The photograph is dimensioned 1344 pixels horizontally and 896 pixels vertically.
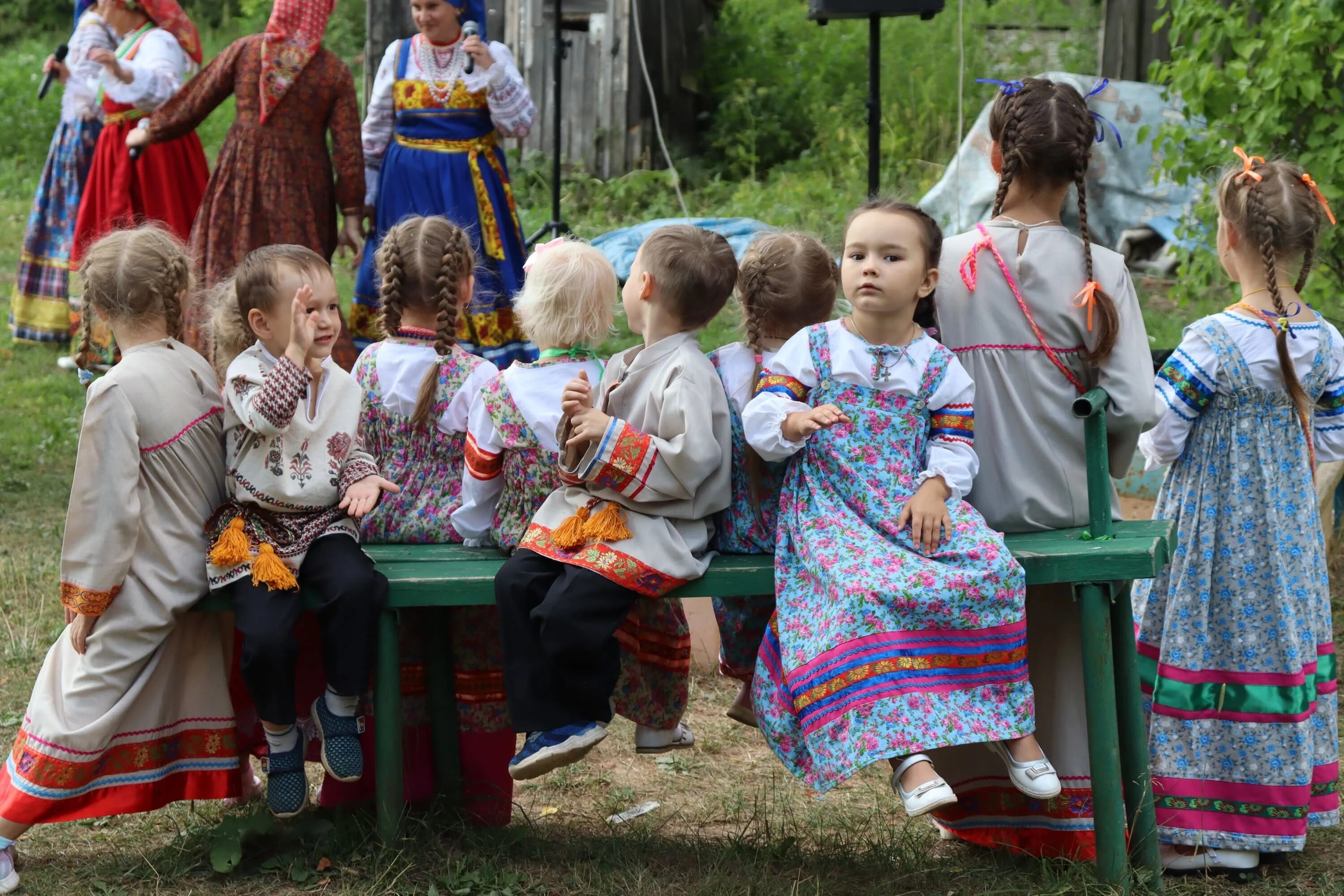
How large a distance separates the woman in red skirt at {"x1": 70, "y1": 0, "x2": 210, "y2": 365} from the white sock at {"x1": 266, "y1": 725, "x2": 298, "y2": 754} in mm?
4125

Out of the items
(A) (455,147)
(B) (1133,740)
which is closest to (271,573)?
(B) (1133,740)

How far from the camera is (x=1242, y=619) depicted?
2.94m

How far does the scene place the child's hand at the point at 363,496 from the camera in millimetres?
2764

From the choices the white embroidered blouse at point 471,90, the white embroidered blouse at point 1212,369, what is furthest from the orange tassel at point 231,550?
the white embroidered blouse at point 471,90

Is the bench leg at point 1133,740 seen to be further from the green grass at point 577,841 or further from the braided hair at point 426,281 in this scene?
the braided hair at point 426,281

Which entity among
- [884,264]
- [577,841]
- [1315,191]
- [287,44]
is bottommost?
[577,841]

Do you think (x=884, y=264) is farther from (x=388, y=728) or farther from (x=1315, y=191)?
(x=388, y=728)

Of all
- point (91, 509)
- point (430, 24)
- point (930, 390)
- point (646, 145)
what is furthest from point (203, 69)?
point (646, 145)

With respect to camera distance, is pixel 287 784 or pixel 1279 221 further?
pixel 1279 221

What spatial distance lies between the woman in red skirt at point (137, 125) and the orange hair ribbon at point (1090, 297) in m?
4.82

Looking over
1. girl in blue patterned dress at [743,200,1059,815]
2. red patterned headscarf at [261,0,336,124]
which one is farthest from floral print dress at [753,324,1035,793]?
red patterned headscarf at [261,0,336,124]

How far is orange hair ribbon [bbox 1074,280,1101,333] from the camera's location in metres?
2.70

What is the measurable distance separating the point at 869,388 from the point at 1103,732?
30.3 inches

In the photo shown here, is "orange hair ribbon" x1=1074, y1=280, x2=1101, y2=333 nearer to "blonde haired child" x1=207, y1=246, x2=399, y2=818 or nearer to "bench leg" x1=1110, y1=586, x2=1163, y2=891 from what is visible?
"bench leg" x1=1110, y1=586, x2=1163, y2=891
